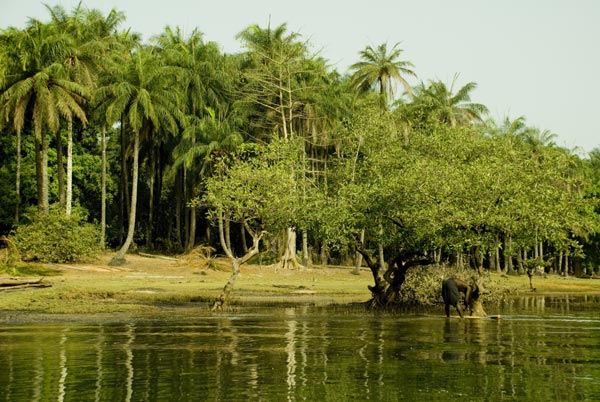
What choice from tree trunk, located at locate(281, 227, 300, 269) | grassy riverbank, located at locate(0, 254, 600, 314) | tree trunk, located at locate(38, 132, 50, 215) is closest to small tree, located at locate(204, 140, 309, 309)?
grassy riverbank, located at locate(0, 254, 600, 314)

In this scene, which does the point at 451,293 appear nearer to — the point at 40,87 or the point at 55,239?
the point at 55,239

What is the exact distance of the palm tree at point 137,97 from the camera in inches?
2427

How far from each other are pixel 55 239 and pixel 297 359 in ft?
Answer: 136

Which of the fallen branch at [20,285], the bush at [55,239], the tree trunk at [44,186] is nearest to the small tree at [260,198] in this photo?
the fallen branch at [20,285]

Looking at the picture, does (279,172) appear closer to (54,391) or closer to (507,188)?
(507,188)

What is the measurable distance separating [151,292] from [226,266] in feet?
62.9

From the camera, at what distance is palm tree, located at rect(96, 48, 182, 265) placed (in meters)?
61.7

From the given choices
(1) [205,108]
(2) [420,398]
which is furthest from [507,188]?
(1) [205,108]

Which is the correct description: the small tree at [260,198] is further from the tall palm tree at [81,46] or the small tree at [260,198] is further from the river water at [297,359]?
the tall palm tree at [81,46]

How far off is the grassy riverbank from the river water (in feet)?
17.9

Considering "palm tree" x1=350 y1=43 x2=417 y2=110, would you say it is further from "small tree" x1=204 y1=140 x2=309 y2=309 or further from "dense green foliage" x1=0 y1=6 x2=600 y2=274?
"small tree" x1=204 y1=140 x2=309 y2=309

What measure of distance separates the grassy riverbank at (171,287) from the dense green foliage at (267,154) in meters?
3.30

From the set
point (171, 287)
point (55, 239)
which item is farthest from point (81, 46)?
point (171, 287)

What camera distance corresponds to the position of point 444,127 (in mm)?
42656
